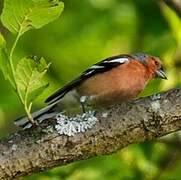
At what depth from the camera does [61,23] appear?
6.64 metres

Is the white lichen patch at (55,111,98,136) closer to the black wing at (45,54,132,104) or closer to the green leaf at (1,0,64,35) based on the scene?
the green leaf at (1,0,64,35)

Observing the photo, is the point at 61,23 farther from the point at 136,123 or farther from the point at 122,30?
the point at 136,123

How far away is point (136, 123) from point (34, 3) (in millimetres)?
866

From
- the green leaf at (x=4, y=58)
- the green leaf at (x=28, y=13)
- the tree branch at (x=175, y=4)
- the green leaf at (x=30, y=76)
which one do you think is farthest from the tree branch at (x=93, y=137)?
the tree branch at (x=175, y=4)

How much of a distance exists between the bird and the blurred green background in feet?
0.74

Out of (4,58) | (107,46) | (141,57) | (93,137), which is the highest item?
(4,58)

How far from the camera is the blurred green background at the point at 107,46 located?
5.00 m

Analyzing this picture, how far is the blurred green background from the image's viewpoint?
16.4ft

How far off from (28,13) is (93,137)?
770mm

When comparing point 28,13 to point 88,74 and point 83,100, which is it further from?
point 88,74

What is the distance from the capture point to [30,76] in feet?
10.1

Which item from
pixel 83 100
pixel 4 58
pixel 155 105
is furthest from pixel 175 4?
pixel 4 58

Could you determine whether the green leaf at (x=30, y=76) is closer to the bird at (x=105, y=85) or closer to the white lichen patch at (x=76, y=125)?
the white lichen patch at (x=76, y=125)

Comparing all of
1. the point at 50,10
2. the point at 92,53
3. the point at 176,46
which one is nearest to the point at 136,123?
the point at 50,10
